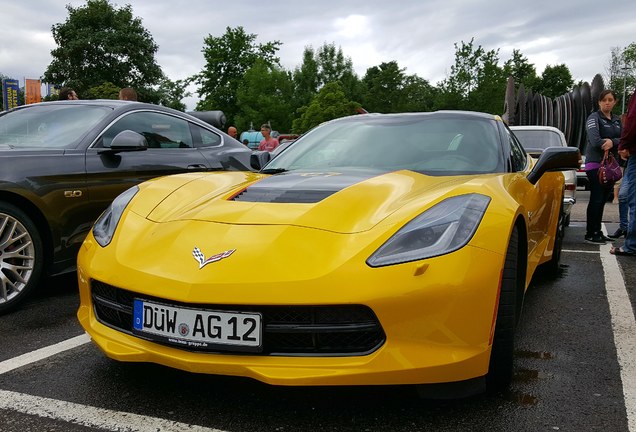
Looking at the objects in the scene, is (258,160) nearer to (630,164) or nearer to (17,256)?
(17,256)

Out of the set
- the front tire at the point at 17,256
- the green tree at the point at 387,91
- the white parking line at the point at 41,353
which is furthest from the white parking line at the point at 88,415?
the green tree at the point at 387,91

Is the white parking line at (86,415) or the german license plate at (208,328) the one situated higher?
the german license plate at (208,328)

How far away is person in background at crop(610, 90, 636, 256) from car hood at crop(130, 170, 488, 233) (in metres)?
3.57

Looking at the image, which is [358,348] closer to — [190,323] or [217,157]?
[190,323]

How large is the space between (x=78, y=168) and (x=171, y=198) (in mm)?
1522

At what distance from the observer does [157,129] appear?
4945 millimetres

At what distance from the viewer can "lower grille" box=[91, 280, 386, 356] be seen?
201 cm

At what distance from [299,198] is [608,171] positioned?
16.8 ft

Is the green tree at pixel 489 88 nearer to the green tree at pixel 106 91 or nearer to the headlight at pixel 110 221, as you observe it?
the green tree at pixel 106 91

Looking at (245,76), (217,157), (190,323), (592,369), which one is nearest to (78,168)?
(217,157)

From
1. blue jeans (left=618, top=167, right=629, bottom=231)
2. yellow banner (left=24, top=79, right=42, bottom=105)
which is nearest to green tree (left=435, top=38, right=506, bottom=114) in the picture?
yellow banner (left=24, top=79, right=42, bottom=105)

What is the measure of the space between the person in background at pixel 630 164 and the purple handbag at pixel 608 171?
46 centimetres

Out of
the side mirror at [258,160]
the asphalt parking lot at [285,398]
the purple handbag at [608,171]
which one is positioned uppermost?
the side mirror at [258,160]

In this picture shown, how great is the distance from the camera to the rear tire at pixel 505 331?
7.32 feet
